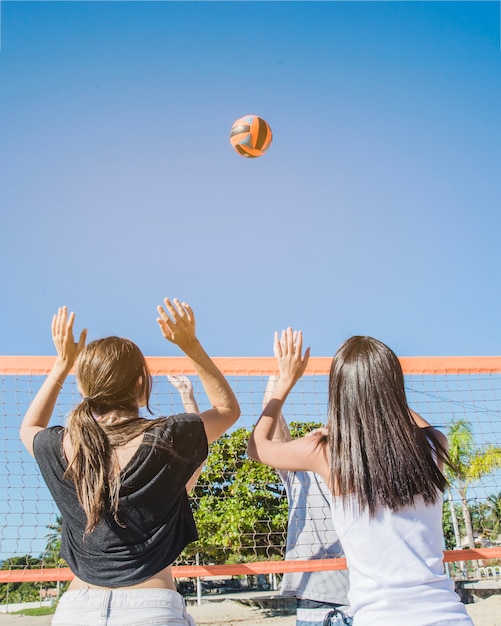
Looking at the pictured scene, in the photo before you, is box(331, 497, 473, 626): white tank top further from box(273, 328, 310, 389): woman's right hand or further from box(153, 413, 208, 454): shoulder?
box(273, 328, 310, 389): woman's right hand

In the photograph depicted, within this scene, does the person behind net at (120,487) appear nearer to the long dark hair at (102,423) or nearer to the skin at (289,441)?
the long dark hair at (102,423)

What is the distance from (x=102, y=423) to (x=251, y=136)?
19.8 ft

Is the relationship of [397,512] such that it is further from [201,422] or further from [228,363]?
[228,363]

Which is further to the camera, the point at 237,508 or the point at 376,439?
the point at 237,508

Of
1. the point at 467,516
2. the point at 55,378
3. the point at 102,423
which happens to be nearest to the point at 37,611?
the point at 467,516

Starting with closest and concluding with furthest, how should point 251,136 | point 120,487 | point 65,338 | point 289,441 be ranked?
point 120,487 < point 289,441 < point 65,338 < point 251,136

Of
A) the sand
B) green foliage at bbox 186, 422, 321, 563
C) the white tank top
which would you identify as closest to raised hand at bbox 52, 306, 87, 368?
the white tank top

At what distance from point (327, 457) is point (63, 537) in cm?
105

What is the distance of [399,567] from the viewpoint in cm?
188

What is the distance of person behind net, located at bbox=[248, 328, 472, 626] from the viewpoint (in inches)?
73.5

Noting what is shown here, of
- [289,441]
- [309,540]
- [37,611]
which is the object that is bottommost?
[37,611]

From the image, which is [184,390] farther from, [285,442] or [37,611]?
[37,611]

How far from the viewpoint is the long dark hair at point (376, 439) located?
1986 mm

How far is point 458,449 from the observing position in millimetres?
29734
